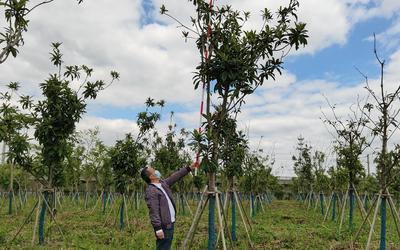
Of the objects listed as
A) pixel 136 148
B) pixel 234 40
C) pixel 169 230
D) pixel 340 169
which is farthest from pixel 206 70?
pixel 340 169

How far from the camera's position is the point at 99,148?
86.2 feet

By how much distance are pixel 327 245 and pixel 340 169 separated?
5739 millimetres

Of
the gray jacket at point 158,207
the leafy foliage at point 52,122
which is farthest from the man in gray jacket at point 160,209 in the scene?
the leafy foliage at point 52,122

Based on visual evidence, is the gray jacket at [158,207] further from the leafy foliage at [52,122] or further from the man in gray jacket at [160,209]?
the leafy foliage at [52,122]

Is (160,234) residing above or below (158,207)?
below

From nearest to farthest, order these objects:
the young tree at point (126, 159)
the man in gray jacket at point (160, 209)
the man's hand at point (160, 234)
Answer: the man's hand at point (160, 234) < the man in gray jacket at point (160, 209) < the young tree at point (126, 159)

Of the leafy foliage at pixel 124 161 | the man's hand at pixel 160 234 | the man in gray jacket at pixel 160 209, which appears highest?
the leafy foliage at pixel 124 161

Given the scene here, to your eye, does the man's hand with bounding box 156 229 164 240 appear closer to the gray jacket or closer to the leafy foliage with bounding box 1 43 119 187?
the gray jacket

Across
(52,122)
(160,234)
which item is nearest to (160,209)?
(160,234)

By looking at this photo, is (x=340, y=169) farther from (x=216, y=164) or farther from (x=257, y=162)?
(x=216, y=164)

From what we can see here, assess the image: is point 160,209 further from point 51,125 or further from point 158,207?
point 51,125

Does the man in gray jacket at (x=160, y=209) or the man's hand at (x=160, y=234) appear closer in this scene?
the man's hand at (x=160, y=234)

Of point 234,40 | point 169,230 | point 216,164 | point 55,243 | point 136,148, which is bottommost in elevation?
point 55,243

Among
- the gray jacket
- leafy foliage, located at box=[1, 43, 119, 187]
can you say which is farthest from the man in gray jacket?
leafy foliage, located at box=[1, 43, 119, 187]
